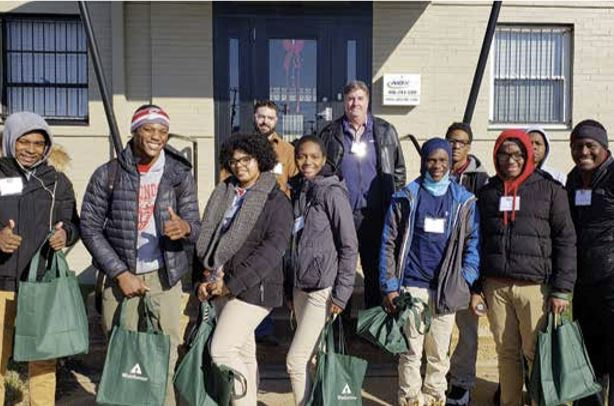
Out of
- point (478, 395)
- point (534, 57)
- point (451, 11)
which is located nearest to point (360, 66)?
point (451, 11)

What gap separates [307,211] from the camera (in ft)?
12.9

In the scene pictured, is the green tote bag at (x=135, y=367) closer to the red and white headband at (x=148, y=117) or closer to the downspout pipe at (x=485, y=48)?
the red and white headband at (x=148, y=117)

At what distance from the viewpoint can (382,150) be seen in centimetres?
486

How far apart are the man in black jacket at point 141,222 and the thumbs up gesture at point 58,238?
17 cm

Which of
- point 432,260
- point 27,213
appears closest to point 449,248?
point 432,260

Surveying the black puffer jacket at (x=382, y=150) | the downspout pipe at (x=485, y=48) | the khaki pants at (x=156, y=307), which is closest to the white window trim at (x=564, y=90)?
the downspout pipe at (x=485, y=48)

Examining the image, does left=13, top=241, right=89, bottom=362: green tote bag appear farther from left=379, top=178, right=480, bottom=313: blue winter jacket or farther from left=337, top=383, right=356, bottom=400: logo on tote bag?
left=379, top=178, right=480, bottom=313: blue winter jacket

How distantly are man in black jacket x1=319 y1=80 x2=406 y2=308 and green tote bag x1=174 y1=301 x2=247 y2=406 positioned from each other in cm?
153

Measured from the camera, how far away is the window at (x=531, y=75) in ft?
27.0

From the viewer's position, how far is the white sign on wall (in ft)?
25.7

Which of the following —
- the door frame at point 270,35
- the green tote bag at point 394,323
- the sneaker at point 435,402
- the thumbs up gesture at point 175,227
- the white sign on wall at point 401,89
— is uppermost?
the door frame at point 270,35

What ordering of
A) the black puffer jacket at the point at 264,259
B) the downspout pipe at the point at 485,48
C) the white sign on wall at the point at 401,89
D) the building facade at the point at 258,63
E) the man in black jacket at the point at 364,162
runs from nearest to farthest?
the black puffer jacket at the point at 264,259 < the man in black jacket at the point at 364,162 < the downspout pipe at the point at 485,48 < the building facade at the point at 258,63 < the white sign on wall at the point at 401,89

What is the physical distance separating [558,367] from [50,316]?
288cm

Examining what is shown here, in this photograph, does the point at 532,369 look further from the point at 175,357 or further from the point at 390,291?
the point at 175,357
